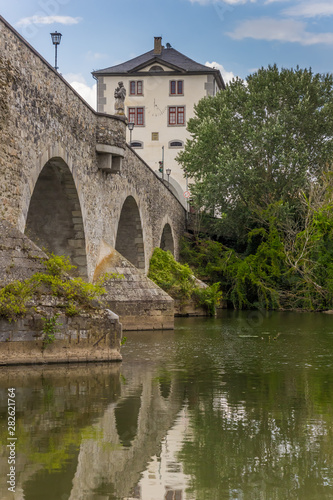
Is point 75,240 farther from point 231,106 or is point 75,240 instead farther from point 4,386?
point 231,106

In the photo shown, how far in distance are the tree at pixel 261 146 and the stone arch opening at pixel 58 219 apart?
580 inches

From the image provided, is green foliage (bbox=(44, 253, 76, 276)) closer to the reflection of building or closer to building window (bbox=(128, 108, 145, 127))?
the reflection of building

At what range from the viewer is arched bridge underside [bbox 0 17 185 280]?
11.2m

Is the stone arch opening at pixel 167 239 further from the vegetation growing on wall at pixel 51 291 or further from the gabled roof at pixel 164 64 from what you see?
the vegetation growing on wall at pixel 51 291

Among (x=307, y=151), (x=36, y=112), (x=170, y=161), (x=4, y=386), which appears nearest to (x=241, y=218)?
(x=307, y=151)

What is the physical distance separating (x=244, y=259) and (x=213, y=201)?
2656mm

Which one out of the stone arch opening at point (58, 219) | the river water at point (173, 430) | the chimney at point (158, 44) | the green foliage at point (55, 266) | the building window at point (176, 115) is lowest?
the river water at point (173, 430)

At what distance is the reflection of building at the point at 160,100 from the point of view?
154 ft

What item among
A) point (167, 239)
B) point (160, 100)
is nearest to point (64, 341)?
point (167, 239)

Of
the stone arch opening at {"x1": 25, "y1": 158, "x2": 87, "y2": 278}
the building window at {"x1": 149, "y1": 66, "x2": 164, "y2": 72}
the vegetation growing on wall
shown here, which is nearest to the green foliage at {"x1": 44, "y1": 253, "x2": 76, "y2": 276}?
the vegetation growing on wall

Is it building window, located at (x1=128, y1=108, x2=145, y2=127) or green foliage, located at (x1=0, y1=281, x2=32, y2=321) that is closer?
green foliage, located at (x1=0, y1=281, x2=32, y2=321)

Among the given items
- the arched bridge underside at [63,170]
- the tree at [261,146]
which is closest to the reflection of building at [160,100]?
the tree at [261,146]

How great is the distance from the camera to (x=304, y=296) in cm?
2858

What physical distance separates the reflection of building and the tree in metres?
13.5
